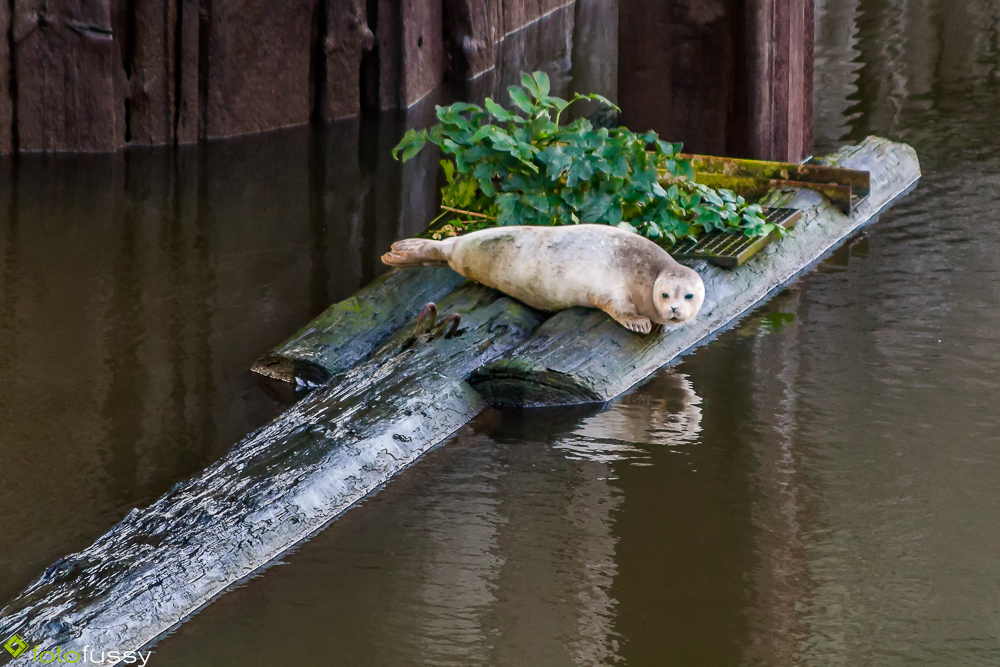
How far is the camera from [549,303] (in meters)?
5.41

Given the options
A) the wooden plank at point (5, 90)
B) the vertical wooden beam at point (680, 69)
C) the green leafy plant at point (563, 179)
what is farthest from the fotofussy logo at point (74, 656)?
the wooden plank at point (5, 90)

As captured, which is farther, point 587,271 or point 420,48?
point 420,48

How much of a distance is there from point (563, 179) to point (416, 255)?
2.28ft

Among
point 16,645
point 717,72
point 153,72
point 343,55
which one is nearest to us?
point 16,645

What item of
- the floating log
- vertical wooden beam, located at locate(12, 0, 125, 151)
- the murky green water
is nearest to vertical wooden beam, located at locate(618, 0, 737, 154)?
the floating log

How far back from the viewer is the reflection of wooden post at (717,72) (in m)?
7.01

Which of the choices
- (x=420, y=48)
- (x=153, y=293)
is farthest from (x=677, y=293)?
(x=420, y=48)

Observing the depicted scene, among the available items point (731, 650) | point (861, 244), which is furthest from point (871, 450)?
point (861, 244)

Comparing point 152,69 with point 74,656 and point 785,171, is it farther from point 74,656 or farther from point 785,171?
point 74,656

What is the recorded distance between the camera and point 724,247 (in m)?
6.06

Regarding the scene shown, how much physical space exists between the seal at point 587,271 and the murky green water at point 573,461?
309mm

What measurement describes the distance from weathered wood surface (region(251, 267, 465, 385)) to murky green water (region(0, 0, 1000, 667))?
195 mm

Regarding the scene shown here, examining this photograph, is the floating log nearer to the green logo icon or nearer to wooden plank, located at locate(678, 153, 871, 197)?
the green logo icon

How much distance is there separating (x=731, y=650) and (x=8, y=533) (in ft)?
6.91
